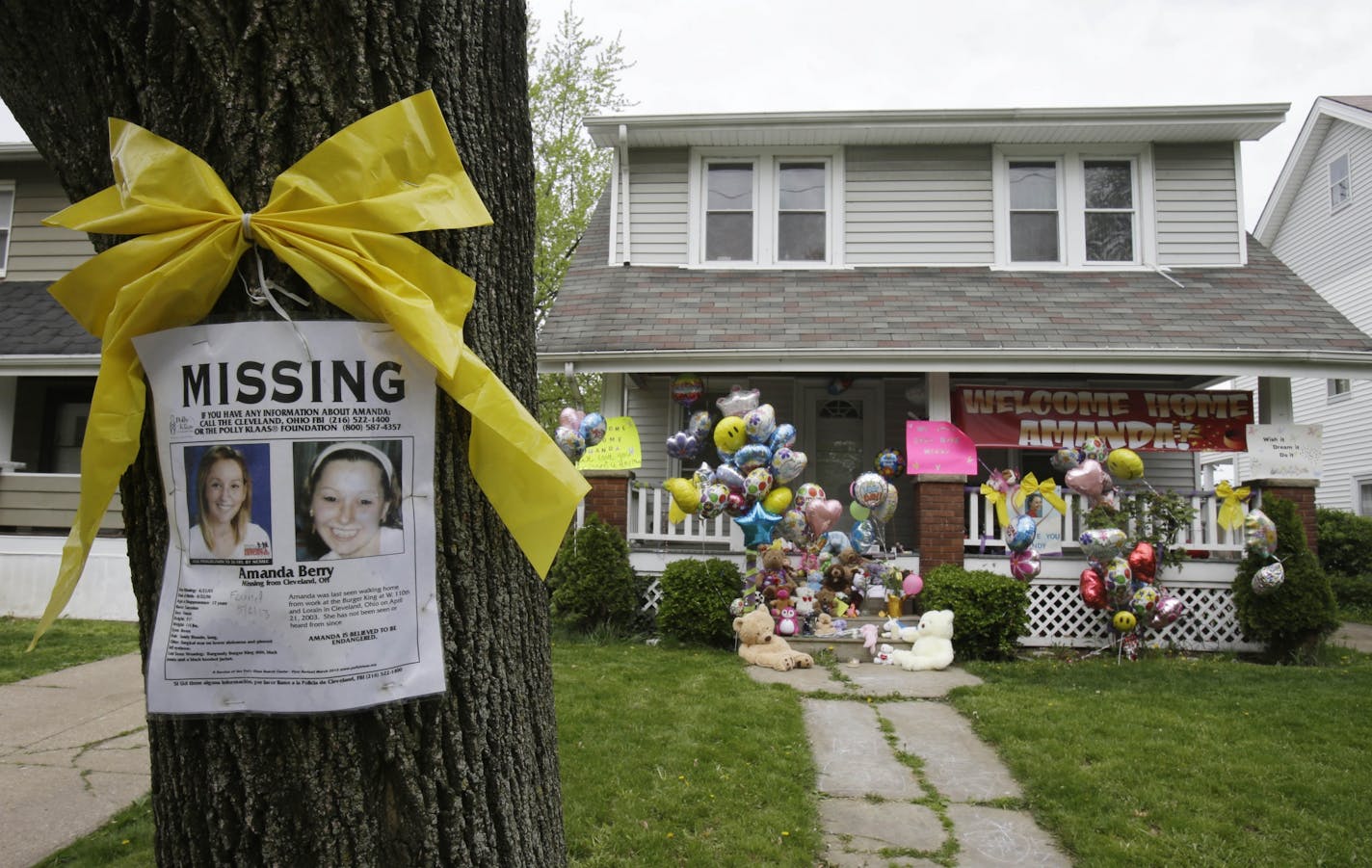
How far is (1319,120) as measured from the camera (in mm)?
17062

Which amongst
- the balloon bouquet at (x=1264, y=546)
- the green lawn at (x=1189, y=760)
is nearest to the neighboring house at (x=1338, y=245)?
the balloon bouquet at (x=1264, y=546)

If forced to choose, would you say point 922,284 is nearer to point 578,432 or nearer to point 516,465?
point 578,432

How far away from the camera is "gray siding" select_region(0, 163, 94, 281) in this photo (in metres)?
11.7

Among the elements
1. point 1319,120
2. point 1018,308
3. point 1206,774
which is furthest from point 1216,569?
point 1319,120

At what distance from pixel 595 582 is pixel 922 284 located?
5285mm

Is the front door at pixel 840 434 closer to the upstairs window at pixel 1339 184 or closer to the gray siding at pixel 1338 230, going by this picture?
the gray siding at pixel 1338 230

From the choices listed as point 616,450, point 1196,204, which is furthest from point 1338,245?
point 616,450

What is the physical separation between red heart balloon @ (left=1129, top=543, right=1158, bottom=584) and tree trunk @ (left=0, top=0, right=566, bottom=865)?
303 inches

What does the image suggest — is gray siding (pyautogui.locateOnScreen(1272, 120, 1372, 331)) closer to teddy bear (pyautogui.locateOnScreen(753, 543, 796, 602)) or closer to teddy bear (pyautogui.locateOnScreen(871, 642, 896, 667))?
teddy bear (pyautogui.locateOnScreen(871, 642, 896, 667))

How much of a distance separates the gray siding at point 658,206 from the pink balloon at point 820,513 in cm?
423

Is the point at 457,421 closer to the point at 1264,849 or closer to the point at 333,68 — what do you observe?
the point at 333,68

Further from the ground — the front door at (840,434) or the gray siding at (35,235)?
the gray siding at (35,235)

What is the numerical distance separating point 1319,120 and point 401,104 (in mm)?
21314

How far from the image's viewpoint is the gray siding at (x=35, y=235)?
11672 millimetres
